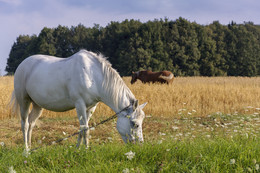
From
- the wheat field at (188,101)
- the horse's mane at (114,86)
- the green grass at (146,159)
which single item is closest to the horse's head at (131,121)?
the horse's mane at (114,86)

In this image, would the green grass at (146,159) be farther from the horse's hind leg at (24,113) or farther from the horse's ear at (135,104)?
the horse's hind leg at (24,113)

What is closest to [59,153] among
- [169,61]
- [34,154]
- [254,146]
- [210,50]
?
[34,154]

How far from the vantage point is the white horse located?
4742 mm

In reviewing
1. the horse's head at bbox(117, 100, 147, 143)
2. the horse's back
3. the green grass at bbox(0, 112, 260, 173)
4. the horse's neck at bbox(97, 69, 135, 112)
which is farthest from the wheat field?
the green grass at bbox(0, 112, 260, 173)

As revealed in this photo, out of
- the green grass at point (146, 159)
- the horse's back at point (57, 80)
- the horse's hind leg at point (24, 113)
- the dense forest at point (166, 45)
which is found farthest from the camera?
the dense forest at point (166, 45)

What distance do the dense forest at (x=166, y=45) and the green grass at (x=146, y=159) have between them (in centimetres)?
3217

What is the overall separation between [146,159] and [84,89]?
2128 mm

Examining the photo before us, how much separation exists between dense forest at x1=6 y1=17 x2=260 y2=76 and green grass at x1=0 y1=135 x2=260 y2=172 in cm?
3217

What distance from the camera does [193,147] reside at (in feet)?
12.2

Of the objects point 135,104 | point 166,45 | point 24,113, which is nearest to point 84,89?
point 135,104

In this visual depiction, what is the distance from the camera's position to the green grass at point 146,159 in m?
3.14

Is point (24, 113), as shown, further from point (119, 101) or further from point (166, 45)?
point (166, 45)

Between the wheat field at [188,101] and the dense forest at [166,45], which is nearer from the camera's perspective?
the wheat field at [188,101]

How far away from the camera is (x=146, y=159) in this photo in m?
3.36
